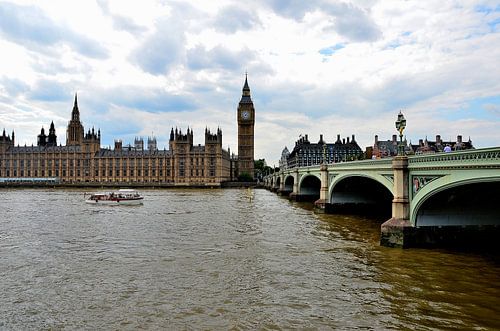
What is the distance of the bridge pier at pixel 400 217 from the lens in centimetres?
1845

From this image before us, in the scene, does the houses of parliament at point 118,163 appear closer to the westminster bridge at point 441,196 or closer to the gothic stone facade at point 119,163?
the gothic stone facade at point 119,163

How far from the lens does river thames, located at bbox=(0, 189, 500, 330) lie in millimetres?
10570

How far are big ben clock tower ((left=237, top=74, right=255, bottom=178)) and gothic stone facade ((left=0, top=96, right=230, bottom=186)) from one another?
8.59 m

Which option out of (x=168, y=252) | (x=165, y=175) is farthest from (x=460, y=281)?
(x=165, y=175)

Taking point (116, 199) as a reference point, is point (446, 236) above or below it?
below

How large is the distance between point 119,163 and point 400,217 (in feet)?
390

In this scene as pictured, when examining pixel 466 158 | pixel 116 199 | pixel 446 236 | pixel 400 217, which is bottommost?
pixel 446 236

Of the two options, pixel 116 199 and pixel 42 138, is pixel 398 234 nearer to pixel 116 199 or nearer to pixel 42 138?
pixel 116 199

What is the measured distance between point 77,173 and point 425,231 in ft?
Result: 417

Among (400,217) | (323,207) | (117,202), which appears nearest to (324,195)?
(323,207)

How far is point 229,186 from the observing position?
119 metres

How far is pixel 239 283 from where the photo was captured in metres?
13.9

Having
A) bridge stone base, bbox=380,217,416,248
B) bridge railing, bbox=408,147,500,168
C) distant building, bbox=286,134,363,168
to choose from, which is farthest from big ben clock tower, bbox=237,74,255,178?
bridge railing, bbox=408,147,500,168

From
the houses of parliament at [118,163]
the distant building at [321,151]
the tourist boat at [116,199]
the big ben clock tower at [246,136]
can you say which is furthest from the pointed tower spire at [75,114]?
the tourist boat at [116,199]
